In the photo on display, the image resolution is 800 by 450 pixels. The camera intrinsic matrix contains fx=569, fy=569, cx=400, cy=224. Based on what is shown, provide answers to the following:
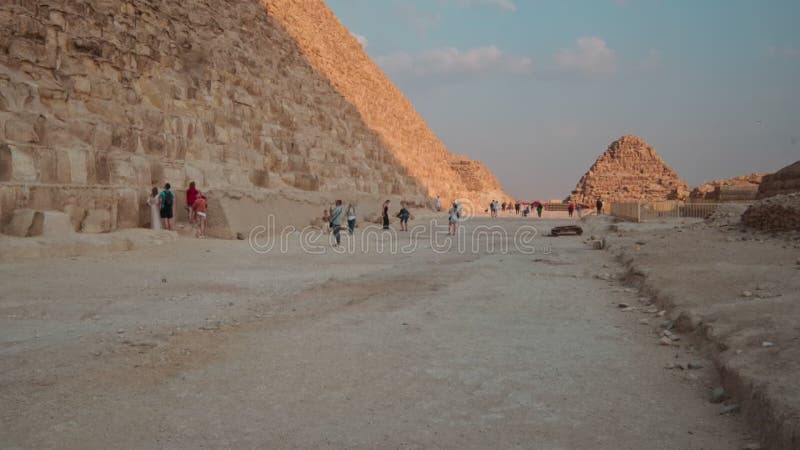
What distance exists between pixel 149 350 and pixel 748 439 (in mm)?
A: 3160

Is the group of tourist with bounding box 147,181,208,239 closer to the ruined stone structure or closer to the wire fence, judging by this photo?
the ruined stone structure

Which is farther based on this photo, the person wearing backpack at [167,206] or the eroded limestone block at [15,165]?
the person wearing backpack at [167,206]

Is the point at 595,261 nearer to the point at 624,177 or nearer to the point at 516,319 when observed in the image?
the point at 516,319

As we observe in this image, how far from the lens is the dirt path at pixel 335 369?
7.74ft

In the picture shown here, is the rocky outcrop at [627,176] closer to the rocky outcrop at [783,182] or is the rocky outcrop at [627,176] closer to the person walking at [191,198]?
the rocky outcrop at [783,182]

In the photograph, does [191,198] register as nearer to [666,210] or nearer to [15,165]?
[15,165]

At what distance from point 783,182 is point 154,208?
59.2 ft

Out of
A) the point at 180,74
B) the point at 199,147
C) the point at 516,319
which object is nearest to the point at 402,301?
the point at 516,319

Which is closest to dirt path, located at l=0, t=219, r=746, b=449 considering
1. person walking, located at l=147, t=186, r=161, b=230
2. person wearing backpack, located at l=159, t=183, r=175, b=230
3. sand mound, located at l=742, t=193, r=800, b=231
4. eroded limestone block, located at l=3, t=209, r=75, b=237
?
eroded limestone block, located at l=3, t=209, r=75, b=237

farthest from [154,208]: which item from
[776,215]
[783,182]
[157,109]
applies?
[783,182]

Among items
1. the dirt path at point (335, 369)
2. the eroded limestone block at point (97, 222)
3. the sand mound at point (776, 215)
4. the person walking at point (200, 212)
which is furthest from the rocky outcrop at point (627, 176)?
the dirt path at point (335, 369)

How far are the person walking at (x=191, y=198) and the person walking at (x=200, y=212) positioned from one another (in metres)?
0.04

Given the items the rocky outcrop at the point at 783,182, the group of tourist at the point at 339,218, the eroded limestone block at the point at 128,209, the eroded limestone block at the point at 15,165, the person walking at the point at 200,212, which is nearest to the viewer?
the eroded limestone block at the point at 15,165

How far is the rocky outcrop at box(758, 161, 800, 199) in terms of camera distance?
17.3 m
